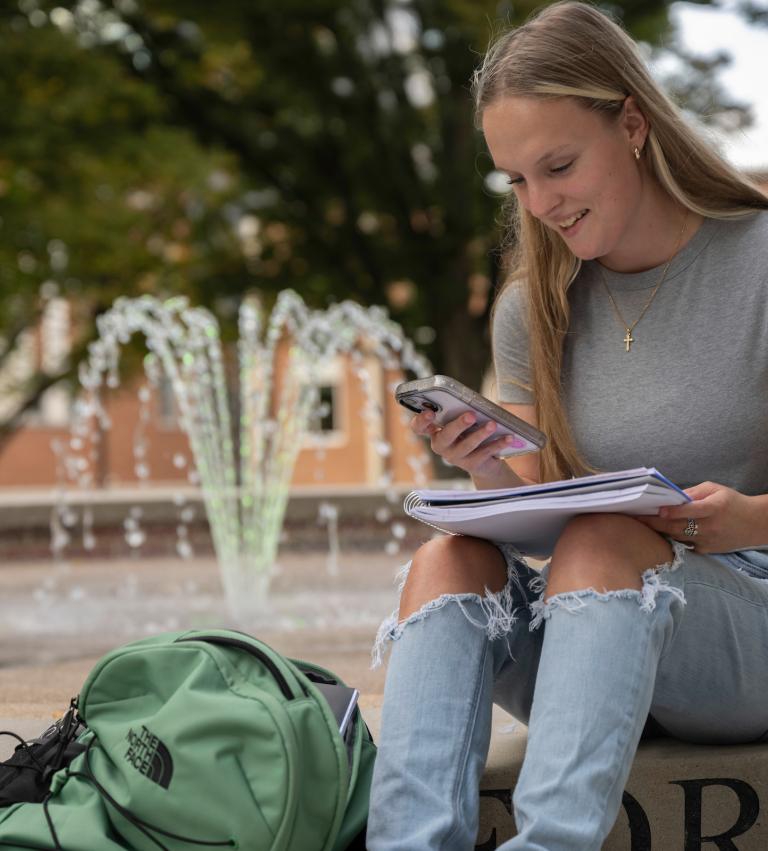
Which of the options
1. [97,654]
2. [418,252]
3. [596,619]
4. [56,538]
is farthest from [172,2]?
[596,619]

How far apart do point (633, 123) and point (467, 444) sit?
1.80ft

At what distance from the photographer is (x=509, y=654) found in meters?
1.75

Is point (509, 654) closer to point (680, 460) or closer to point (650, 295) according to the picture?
point (680, 460)

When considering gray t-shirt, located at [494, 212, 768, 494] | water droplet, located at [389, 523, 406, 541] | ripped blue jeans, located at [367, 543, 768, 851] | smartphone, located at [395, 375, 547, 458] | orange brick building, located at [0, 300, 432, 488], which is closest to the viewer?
ripped blue jeans, located at [367, 543, 768, 851]

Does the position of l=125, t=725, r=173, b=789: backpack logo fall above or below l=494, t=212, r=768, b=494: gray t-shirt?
below

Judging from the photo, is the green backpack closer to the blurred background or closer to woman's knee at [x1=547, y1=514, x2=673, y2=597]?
woman's knee at [x1=547, y1=514, x2=673, y2=597]

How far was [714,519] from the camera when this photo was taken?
1.66 meters

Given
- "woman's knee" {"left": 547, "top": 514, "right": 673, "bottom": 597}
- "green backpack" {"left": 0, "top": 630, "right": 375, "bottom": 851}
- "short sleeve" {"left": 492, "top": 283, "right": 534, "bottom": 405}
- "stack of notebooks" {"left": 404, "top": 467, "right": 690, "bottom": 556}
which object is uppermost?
"short sleeve" {"left": 492, "top": 283, "right": 534, "bottom": 405}

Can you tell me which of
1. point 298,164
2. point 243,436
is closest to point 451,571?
point 243,436

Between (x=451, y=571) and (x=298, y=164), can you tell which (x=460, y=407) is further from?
(x=298, y=164)

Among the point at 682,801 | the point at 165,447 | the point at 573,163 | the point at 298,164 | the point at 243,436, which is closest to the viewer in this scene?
the point at 682,801

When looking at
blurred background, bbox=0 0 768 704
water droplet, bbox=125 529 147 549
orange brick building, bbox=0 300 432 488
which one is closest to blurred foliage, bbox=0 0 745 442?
blurred background, bbox=0 0 768 704

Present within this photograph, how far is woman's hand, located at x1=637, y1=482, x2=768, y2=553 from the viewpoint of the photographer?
164 centimetres

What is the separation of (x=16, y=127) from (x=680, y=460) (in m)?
6.57
